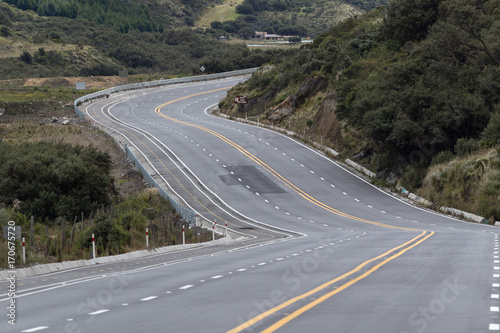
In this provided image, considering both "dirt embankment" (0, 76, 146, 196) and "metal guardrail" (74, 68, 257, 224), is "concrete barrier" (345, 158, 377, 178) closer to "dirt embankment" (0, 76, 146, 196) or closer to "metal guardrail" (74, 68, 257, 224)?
"metal guardrail" (74, 68, 257, 224)

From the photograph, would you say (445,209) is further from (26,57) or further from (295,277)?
(26,57)

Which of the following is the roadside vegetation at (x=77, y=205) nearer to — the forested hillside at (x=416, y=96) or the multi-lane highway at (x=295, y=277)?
the multi-lane highway at (x=295, y=277)

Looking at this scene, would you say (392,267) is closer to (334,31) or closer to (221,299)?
(221,299)

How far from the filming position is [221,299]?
13.8 m

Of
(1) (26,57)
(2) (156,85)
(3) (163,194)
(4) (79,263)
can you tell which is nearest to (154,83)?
(2) (156,85)

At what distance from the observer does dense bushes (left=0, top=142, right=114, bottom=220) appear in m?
36.7

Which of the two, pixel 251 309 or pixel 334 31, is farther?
pixel 334 31

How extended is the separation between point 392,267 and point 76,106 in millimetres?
76854

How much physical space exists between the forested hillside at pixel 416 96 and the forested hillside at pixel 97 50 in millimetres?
54871

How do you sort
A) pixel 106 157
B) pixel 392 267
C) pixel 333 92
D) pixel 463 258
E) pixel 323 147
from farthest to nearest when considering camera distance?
pixel 333 92, pixel 323 147, pixel 106 157, pixel 463 258, pixel 392 267

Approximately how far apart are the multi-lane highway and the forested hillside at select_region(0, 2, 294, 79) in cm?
8139

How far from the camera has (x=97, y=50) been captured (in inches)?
6068

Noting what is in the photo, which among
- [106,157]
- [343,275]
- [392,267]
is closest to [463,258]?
[392,267]

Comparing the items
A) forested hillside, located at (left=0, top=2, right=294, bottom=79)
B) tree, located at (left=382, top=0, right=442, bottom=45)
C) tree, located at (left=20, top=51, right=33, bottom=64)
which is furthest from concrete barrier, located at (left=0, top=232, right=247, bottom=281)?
tree, located at (left=20, top=51, right=33, bottom=64)
